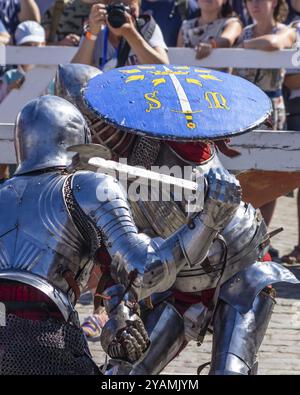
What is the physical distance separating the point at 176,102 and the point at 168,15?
3.61m

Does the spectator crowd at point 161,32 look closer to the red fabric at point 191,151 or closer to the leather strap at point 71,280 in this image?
the red fabric at point 191,151

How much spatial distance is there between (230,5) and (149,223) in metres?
3.35

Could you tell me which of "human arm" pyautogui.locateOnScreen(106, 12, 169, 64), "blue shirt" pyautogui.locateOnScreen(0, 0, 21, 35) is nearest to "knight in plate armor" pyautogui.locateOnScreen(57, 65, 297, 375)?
"human arm" pyautogui.locateOnScreen(106, 12, 169, 64)

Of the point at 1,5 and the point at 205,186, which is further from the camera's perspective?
the point at 1,5

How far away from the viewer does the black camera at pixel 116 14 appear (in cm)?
672

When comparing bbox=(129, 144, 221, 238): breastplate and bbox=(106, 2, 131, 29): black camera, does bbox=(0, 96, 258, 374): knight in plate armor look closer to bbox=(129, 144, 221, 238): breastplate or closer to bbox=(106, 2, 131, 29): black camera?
bbox=(129, 144, 221, 238): breastplate

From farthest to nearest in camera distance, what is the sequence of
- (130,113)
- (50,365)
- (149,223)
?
(149,223) → (130,113) → (50,365)

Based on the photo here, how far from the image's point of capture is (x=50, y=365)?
3.92 metres

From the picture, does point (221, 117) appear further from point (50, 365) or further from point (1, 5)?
point (1, 5)

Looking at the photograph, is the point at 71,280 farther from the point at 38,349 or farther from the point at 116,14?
the point at 116,14

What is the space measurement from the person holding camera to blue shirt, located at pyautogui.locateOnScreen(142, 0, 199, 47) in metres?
1.12

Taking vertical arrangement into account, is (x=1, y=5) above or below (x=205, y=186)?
below

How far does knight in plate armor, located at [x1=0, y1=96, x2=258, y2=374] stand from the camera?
3.92 metres

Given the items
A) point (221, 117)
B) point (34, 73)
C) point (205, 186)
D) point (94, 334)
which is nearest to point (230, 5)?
point (34, 73)
